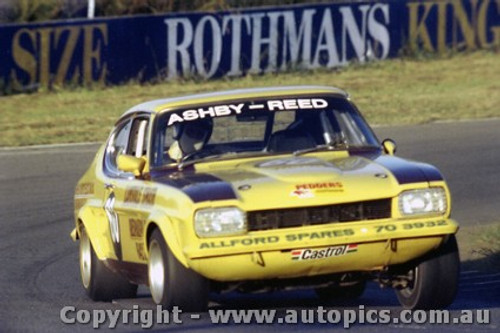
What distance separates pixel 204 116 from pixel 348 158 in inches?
41.3

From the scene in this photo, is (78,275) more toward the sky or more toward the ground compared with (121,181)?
more toward the ground

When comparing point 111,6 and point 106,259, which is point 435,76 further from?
point 106,259

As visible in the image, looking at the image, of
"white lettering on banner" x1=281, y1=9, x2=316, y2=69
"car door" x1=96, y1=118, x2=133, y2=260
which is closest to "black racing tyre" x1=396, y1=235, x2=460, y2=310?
"car door" x1=96, y1=118, x2=133, y2=260

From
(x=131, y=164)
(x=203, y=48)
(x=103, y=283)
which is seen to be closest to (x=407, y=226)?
(x=131, y=164)

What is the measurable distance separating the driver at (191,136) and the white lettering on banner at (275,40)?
16.8 m

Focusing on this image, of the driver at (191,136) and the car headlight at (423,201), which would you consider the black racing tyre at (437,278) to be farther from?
the driver at (191,136)

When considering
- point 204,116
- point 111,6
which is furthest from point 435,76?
point 204,116

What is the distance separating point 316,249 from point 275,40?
19323 mm

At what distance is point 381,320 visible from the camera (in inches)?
297

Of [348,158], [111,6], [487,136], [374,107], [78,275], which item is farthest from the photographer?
[111,6]

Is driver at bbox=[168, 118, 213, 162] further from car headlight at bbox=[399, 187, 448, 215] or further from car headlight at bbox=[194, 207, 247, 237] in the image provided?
car headlight at bbox=[399, 187, 448, 215]

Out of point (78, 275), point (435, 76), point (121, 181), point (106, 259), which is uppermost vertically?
point (121, 181)

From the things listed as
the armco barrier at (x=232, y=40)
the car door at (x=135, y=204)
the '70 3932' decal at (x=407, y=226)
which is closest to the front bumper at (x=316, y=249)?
the '70 3932' decal at (x=407, y=226)

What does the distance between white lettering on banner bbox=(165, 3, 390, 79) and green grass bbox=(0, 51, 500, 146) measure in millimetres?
286
